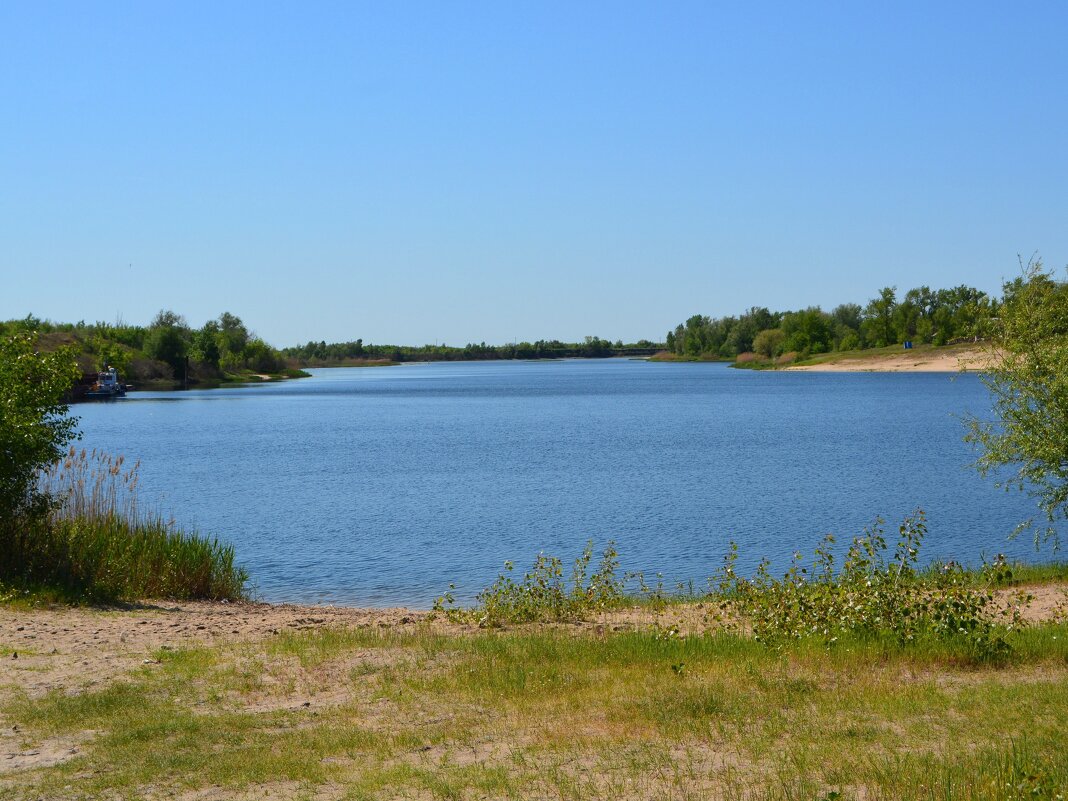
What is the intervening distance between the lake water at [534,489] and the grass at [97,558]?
260 cm

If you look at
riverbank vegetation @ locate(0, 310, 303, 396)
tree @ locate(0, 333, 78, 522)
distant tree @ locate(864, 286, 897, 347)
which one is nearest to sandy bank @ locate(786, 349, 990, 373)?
distant tree @ locate(864, 286, 897, 347)

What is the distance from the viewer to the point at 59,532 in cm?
1850

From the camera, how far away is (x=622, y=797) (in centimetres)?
743

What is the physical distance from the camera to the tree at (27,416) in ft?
55.9

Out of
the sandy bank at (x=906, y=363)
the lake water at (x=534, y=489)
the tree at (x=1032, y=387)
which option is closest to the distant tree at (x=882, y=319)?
the sandy bank at (x=906, y=363)

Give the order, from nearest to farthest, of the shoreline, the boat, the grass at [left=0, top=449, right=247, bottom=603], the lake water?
1. the shoreline
2. the grass at [left=0, top=449, right=247, bottom=603]
3. the lake water
4. the boat

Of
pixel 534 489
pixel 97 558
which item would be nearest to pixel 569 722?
pixel 97 558

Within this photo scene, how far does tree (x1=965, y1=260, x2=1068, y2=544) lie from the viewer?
17.7m

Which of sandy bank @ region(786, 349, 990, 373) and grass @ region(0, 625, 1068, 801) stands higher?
sandy bank @ region(786, 349, 990, 373)

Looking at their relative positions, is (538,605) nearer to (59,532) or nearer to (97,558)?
(97,558)

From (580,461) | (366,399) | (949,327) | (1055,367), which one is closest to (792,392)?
(366,399)

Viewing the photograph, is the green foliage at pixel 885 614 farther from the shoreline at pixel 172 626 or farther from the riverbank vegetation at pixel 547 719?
the shoreline at pixel 172 626

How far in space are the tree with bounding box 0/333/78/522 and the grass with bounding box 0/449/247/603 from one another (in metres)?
0.59

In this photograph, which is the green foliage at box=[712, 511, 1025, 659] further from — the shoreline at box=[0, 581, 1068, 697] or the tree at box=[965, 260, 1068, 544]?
the tree at box=[965, 260, 1068, 544]
